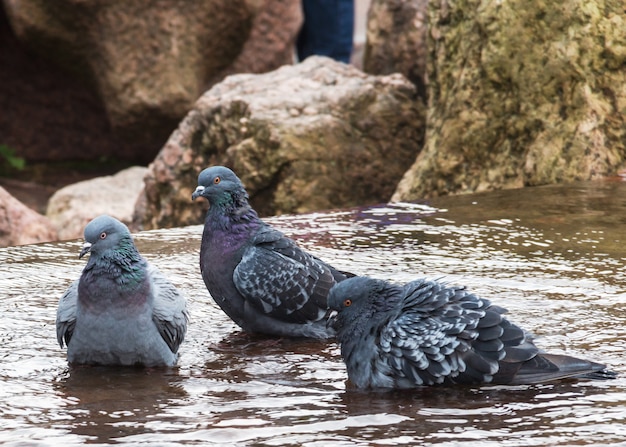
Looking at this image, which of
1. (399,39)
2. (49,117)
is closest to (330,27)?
(49,117)

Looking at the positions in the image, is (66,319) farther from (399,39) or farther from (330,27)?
(330,27)

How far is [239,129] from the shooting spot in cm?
791

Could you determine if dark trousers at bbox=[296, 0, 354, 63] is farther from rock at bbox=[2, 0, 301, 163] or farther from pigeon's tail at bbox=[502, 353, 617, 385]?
pigeon's tail at bbox=[502, 353, 617, 385]

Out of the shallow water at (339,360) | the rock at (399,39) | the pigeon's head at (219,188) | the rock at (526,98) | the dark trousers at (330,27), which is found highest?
the dark trousers at (330,27)

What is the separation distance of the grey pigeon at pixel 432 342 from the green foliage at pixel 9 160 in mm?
8656

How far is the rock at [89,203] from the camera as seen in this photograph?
9578 mm

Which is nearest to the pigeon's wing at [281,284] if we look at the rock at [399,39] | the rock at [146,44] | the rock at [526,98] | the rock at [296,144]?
the rock at [526,98]

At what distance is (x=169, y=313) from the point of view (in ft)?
13.3

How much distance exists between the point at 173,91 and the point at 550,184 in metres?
5.37

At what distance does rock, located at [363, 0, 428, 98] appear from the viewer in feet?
29.0

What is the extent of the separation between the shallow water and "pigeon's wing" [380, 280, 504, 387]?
0.08 metres

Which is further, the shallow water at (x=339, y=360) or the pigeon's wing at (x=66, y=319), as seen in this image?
the pigeon's wing at (x=66, y=319)

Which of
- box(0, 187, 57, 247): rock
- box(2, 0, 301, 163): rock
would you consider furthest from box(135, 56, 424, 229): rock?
box(2, 0, 301, 163): rock

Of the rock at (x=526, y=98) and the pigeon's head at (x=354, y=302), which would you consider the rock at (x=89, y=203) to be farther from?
the pigeon's head at (x=354, y=302)
